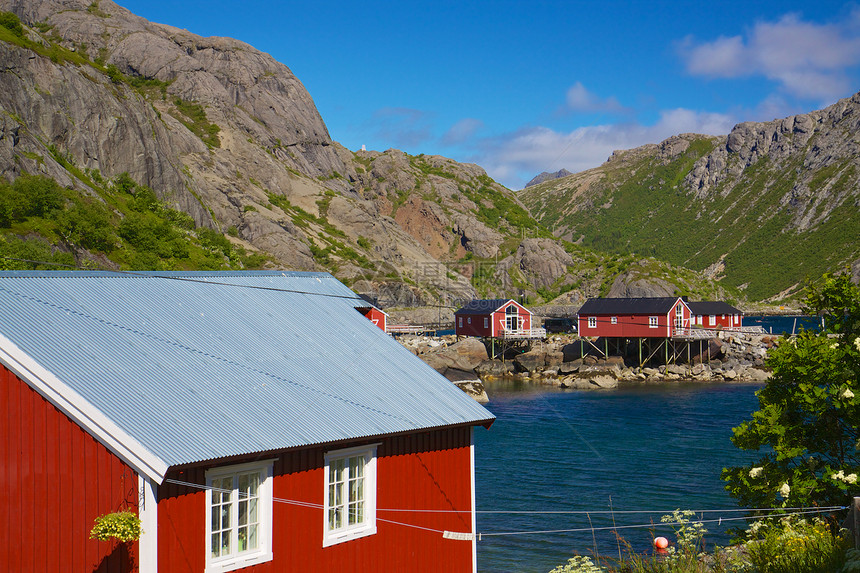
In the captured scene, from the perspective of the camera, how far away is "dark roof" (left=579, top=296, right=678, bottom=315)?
73206 mm

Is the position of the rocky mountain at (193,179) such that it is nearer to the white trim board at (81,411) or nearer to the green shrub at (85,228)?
the green shrub at (85,228)

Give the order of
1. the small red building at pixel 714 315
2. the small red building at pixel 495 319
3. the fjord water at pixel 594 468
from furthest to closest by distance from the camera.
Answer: the small red building at pixel 495 319, the small red building at pixel 714 315, the fjord water at pixel 594 468

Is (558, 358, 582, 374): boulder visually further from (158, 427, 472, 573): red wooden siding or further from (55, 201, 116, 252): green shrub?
(158, 427, 472, 573): red wooden siding

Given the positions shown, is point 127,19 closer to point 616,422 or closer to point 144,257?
point 144,257

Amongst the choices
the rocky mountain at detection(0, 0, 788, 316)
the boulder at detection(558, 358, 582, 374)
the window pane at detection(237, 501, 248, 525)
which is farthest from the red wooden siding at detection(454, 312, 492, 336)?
the window pane at detection(237, 501, 248, 525)

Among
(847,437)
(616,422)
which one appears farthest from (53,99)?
(847,437)

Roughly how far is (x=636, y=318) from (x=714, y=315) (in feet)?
A: 48.2

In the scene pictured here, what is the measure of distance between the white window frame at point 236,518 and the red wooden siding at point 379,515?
106mm

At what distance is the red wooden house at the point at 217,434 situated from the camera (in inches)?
396

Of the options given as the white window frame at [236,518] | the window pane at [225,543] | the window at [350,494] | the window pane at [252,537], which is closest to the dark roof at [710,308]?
the window at [350,494]

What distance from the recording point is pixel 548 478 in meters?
33.3

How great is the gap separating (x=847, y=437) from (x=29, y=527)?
15167 millimetres

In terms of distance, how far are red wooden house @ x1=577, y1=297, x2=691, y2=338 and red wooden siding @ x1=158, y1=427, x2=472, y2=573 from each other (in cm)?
6149

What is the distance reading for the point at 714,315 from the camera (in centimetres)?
8262
